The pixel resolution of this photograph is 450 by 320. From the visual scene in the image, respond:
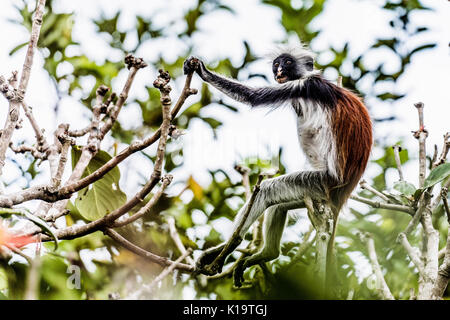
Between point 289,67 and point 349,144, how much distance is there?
0.87 meters

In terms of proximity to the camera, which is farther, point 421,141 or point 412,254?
point 421,141

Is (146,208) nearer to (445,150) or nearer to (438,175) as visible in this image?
(438,175)

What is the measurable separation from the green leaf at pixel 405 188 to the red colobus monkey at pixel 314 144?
0.88 metres

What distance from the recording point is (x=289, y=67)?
402 cm

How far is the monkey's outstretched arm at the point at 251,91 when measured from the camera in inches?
134

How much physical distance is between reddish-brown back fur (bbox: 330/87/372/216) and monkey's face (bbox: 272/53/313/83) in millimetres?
559

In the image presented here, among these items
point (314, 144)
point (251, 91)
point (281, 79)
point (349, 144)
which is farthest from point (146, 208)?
point (281, 79)

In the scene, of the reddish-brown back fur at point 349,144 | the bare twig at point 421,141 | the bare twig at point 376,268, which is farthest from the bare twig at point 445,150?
the reddish-brown back fur at point 349,144

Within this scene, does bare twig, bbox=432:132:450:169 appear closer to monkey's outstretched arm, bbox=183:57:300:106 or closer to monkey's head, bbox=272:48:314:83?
monkey's outstretched arm, bbox=183:57:300:106

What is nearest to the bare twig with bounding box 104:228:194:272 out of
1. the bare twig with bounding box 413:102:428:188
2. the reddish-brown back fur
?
the bare twig with bounding box 413:102:428:188

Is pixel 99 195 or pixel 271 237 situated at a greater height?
pixel 99 195

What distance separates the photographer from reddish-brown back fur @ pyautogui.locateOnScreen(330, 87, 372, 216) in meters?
3.46
